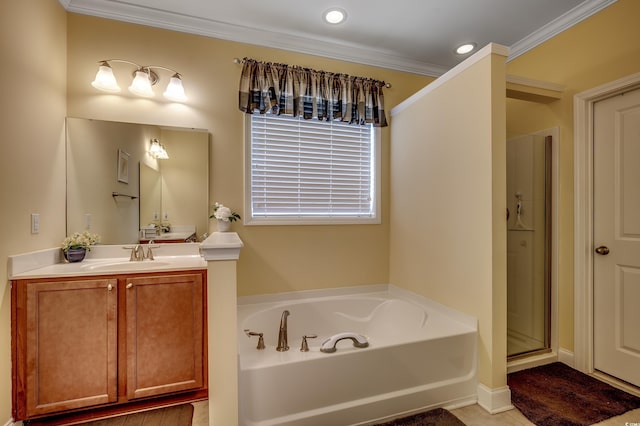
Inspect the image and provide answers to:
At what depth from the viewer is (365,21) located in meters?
2.40

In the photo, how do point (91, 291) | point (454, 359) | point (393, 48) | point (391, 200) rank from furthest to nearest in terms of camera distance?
point (391, 200)
point (393, 48)
point (454, 359)
point (91, 291)

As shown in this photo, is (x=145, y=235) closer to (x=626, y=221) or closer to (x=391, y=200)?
(x=391, y=200)

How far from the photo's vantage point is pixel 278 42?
102 inches

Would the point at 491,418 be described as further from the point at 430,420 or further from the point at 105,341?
the point at 105,341

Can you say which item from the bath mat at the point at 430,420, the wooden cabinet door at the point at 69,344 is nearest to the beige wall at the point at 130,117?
the wooden cabinet door at the point at 69,344

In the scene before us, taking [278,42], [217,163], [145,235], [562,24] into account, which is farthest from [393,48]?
[145,235]

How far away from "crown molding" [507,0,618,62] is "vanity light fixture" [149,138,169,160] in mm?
3288

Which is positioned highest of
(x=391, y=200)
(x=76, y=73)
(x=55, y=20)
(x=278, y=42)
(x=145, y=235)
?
(x=278, y=42)

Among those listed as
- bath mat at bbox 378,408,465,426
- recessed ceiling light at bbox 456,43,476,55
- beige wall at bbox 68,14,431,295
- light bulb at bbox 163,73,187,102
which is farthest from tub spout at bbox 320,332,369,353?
recessed ceiling light at bbox 456,43,476,55

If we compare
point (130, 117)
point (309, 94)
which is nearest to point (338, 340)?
point (309, 94)

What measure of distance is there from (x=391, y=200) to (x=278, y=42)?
5.85 ft

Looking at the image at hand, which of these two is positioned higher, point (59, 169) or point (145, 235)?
point (59, 169)

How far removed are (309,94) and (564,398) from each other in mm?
2924

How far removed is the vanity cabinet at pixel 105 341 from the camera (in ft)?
5.54
